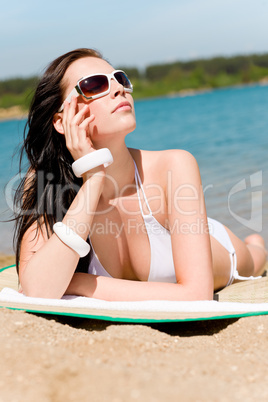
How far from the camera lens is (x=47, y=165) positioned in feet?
9.74

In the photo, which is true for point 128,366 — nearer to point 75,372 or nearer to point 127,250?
point 75,372

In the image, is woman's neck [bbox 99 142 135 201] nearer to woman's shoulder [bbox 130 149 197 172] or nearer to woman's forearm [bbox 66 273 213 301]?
woman's shoulder [bbox 130 149 197 172]

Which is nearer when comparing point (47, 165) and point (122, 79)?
point (122, 79)

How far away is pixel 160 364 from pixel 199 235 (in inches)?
36.0

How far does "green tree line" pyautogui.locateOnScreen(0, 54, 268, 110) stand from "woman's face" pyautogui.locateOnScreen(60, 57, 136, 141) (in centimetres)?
6254

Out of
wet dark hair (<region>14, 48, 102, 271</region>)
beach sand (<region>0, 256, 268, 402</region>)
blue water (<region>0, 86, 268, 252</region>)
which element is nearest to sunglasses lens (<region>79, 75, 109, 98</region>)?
wet dark hair (<region>14, 48, 102, 271</region>)

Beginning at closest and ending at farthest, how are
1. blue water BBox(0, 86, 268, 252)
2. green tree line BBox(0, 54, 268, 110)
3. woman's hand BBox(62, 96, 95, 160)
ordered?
1. woman's hand BBox(62, 96, 95, 160)
2. blue water BBox(0, 86, 268, 252)
3. green tree line BBox(0, 54, 268, 110)

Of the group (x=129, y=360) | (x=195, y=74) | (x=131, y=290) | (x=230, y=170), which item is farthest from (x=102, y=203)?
(x=195, y=74)

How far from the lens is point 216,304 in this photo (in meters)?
2.52

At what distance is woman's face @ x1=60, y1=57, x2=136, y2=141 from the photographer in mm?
2602

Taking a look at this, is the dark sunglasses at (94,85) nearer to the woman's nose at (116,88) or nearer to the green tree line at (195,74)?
the woman's nose at (116,88)

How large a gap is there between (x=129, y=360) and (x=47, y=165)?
1.51m

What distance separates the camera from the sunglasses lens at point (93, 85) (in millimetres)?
2621

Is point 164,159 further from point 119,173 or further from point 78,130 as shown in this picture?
point 78,130
